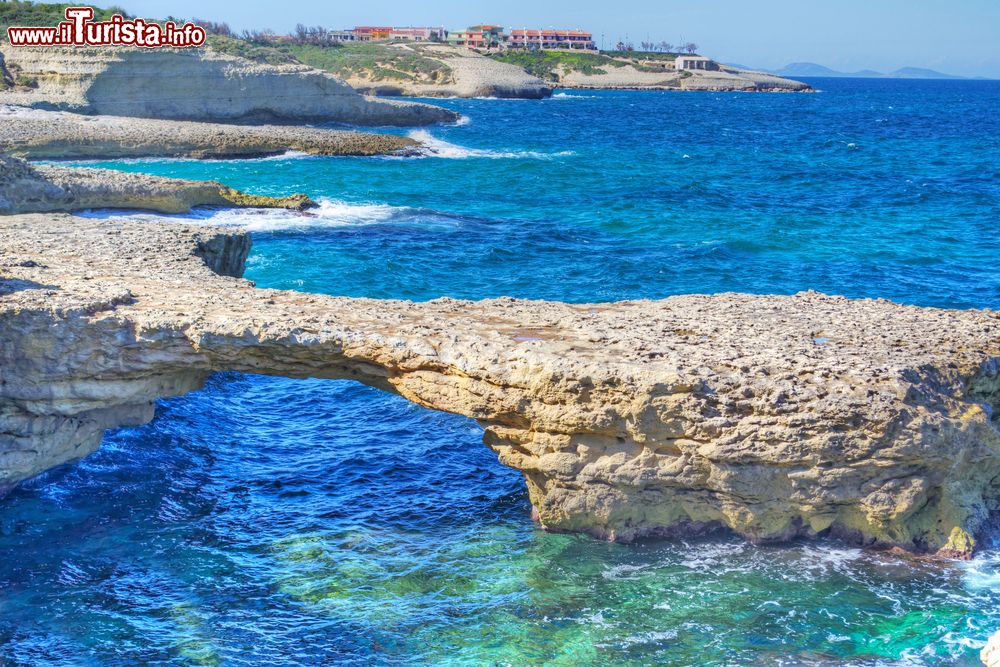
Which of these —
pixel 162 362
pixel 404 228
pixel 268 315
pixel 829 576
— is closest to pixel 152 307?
pixel 162 362

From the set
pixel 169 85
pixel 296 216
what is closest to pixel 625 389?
pixel 296 216

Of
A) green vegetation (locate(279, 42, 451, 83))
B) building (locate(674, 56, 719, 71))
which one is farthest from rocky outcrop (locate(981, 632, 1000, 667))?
building (locate(674, 56, 719, 71))

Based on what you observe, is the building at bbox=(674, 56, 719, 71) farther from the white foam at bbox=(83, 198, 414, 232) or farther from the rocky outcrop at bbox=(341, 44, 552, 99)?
the white foam at bbox=(83, 198, 414, 232)

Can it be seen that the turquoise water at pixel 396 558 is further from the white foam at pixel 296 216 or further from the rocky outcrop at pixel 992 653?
the white foam at pixel 296 216

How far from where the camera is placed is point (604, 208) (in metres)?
38.3

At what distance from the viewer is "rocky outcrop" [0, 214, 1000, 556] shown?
424 inches

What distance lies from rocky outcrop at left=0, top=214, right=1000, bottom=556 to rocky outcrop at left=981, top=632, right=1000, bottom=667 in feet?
6.42

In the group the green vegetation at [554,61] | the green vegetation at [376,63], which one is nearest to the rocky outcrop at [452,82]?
the green vegetation at [376,63]

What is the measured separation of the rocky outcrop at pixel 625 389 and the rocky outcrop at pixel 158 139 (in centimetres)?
3332

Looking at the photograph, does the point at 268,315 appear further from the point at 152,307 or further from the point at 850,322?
the point at 850,322

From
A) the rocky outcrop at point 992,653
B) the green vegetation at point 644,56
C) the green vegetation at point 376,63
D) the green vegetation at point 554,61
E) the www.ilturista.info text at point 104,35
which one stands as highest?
the green vegetation at point 644,56

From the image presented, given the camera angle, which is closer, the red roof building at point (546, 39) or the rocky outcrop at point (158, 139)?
the rocky outcrop at point (158, 139)

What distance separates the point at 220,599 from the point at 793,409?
6.87 m

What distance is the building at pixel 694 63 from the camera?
174125mm
